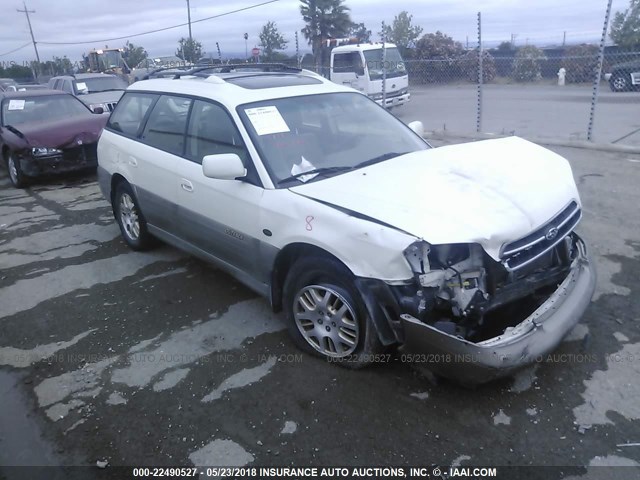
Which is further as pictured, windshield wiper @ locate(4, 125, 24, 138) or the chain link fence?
the chain link fence

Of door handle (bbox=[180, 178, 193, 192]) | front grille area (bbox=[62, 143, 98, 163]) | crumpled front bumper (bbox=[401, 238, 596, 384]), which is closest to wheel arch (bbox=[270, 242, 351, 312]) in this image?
crumpled front bumper (bbox=[401, 238, 596, 384])

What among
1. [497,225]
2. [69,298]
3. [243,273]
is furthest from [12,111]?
[497,225]

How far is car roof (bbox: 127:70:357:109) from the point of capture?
12.9ft

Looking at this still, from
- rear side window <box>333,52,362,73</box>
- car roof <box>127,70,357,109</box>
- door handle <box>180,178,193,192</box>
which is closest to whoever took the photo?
car roof <box>127,70,357,109</box>

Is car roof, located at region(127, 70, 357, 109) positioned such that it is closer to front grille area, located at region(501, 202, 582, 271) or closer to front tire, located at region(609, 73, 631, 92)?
front grille area, located at region(501, 202, 582, 271)

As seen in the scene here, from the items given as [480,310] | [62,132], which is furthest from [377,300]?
[62,132]

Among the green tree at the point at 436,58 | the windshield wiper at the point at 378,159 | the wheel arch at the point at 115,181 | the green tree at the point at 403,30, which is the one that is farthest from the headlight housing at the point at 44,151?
the green tree at the point at 403,30

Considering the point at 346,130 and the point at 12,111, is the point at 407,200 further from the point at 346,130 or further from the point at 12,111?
the point at 12,111

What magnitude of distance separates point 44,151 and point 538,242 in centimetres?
833

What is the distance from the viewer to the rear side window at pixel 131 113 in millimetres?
4989

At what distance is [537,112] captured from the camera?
14422 millimetres

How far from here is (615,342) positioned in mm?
3398

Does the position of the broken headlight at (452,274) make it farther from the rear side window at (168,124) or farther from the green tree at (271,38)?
the green tree at (271,38)

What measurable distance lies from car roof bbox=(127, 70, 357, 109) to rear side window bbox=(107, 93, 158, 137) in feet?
0.74
